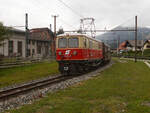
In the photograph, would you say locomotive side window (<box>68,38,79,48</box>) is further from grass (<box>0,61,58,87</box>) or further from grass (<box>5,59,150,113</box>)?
grass (<box>5,59,150,113</box>)

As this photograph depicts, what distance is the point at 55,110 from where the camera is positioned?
682 cm

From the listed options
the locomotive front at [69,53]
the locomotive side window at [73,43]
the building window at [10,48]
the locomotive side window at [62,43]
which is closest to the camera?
the locomotive front at [69,53]

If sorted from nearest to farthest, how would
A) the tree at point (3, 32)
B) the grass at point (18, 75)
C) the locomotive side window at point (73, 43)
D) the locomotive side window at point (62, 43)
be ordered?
the grass at point (18, 75)
the locomotive side window at point (73, 43)
the locomotive side window at point (62, 43)
the tree at point (3, 32)

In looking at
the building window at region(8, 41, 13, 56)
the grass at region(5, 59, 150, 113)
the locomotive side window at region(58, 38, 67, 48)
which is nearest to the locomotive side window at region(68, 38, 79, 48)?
the locomotive side window at region(58, 38, 67, 48)

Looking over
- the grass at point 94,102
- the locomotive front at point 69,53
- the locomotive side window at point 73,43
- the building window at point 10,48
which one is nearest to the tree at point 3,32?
the locomotive front at point 69,53

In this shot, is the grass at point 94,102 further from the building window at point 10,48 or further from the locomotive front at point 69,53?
the building window at point 10,48

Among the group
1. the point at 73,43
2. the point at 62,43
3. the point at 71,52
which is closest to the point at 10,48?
the point at 62,43

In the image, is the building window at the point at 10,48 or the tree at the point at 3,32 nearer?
the tree at the point at 3,32

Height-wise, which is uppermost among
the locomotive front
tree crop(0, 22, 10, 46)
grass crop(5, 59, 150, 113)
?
tree crop(0, 22, 10, 46)

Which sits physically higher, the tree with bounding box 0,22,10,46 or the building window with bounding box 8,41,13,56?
the tree with bounding box 0,22,10,46

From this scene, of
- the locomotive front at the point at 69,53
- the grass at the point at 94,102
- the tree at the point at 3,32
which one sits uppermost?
the tree at the point at 3,32

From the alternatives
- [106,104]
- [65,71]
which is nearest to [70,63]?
[65,71]

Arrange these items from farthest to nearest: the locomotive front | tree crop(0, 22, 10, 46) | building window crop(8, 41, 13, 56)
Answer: building window crop(8, 41, 13, 56) < tree crop(0, 22, 10, 46) < the locomotive front

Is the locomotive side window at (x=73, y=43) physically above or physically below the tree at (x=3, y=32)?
below
